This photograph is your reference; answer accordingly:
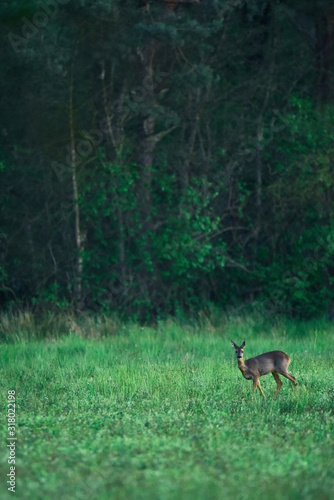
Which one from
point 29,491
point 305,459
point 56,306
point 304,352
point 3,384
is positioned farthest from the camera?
point 56,306

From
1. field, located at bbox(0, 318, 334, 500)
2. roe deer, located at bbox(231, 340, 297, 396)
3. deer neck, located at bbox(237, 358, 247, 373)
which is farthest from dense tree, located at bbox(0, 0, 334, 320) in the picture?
deer neck, located at bbox(237, 358, 247, 373)

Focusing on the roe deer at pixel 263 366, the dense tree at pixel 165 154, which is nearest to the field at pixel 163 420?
the roe deer at pixel 263 366

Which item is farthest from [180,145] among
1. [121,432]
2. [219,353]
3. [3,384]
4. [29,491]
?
[29,491]

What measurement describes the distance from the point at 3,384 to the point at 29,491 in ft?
18.5

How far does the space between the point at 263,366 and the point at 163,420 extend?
2.40 m

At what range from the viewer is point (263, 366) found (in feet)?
36.5

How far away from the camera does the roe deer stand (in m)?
11.1

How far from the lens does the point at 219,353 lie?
14.5 meters

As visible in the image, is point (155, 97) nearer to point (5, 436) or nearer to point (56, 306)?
point (56, 306)

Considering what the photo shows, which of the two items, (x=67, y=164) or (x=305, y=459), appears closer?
(x=305, y=459)

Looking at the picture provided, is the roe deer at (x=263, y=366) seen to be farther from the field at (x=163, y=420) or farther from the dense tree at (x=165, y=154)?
the dense tree at (x=165, y=154)

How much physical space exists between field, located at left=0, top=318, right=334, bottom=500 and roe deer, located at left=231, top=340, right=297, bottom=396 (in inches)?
7.6

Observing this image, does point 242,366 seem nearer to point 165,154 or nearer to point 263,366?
point 263,366

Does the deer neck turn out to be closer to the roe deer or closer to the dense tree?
the roe deer
